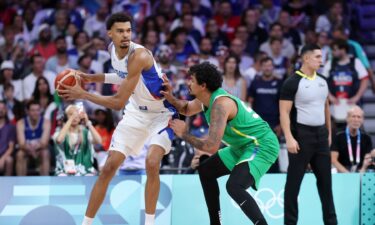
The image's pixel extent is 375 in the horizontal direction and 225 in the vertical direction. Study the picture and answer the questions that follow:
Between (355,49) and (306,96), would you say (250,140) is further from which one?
(355,49)

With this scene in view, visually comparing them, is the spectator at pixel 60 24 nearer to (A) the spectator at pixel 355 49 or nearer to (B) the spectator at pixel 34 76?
(B) the spectator at pixel 34 76

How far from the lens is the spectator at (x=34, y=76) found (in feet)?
42.8

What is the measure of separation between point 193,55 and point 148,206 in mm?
4960

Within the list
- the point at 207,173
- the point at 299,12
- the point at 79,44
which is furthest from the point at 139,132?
the point at 299,12

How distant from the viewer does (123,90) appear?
7.99 m

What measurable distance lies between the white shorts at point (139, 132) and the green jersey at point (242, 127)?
0.57 meters

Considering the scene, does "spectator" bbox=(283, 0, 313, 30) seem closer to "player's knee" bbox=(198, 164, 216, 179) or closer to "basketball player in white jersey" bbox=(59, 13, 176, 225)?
"basketball player in white jersey" bbox=(59, 13, 176, 225)

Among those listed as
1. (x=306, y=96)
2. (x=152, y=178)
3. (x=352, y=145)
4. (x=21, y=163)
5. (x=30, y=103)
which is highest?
(x=306, y=96)

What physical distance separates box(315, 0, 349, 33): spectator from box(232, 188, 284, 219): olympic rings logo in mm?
5149

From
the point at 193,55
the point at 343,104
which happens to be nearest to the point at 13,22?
the point at 193,55

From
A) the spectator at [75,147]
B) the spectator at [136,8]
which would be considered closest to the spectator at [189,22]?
the spectator at [136,8]

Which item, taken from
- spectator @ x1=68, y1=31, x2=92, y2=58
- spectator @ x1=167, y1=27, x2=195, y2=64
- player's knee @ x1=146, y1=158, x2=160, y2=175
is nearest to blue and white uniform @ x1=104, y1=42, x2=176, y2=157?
player's knee @ x1=146, y1=158, x2=160, y2=175

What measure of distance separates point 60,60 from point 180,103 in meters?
5.42

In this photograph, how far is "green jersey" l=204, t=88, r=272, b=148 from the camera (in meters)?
8.06
